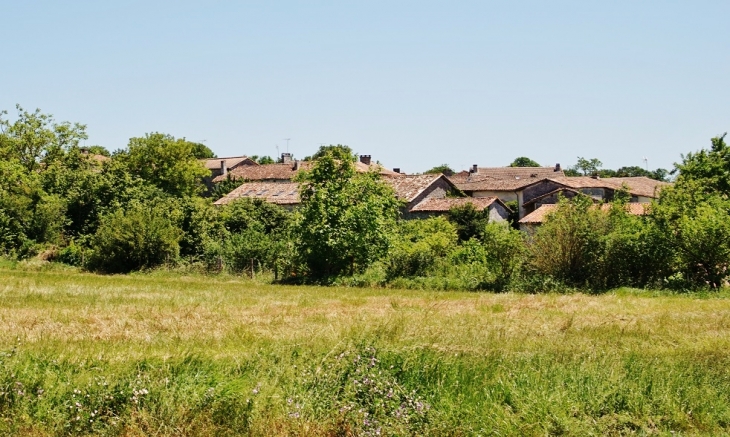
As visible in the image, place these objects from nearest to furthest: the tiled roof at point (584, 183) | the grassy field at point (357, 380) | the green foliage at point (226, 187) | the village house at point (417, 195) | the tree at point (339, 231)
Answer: the grassy field at point (357, 380) < the tree at point (339, 231) < the village house at point (417, 195) < the tiled roof at point (584, 183) < the green foliage at point (226, 187)

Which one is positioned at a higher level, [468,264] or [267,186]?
[267,186]

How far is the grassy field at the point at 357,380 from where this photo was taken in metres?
8.35

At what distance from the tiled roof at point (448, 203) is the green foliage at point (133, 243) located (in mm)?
30475

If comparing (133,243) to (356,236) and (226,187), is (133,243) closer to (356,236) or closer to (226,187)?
(356,236)

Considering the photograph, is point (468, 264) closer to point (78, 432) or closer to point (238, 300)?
point (238, 300)

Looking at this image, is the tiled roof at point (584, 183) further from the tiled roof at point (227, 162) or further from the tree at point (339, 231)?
the tiled roof at point (227, 162)

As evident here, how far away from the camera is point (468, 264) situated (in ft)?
102

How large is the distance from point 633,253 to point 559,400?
64.8ft

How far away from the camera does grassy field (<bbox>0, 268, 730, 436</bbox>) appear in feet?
27.4

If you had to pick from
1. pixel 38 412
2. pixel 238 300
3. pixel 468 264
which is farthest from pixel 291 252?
pixel 38 412

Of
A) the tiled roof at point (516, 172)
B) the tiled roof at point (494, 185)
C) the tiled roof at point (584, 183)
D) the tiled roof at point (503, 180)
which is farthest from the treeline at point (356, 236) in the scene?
the tiled roof at point (516, 172)

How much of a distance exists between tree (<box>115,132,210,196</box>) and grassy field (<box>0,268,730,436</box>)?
55113mm

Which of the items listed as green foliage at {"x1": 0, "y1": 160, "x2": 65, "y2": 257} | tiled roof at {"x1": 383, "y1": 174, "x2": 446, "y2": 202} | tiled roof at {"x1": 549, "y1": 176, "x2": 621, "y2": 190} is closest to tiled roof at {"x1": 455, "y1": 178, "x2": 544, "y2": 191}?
tiled roof at {"x1": 549, "y1": 176, "x2": 621, "y2": 190}

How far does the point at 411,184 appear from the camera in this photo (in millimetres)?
67938
